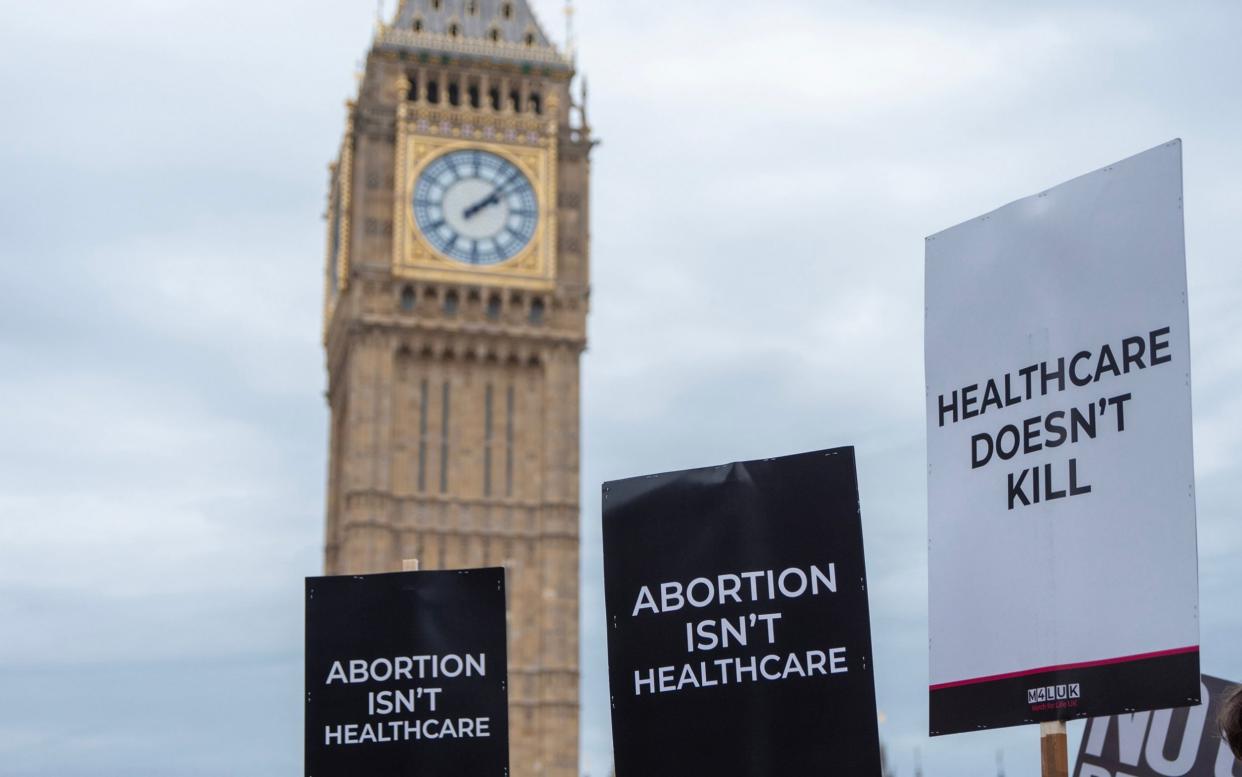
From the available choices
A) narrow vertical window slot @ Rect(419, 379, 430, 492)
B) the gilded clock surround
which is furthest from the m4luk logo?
the gilded clock surround

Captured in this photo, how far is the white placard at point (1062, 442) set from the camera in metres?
6.90

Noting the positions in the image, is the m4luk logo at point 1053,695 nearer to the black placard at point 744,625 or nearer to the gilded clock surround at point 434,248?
the black placard at point 744,625

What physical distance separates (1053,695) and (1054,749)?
0.68 feet

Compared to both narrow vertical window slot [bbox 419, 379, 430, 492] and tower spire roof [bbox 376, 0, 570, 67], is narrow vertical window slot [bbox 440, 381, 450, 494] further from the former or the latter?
tower spire roof [bbox 376, 0, 570, 67]

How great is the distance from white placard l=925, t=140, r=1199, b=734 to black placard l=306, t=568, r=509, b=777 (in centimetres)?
360

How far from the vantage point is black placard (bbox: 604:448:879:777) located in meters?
8.36

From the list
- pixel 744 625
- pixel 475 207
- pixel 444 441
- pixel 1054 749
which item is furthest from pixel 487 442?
pixel 1054 749

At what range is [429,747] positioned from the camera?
34.2 ft

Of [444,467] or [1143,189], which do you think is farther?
[444,467]

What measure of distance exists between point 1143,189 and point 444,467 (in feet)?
157

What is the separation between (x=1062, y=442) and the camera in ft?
23.6

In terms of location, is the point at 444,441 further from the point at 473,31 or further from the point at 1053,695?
the point at 1053,695

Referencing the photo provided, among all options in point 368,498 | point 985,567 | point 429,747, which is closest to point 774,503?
point 985,567

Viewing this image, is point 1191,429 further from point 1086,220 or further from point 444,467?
point 444,467
